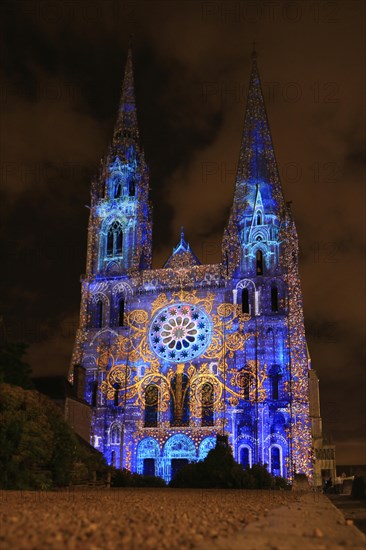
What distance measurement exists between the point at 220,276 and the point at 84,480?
86.5ft

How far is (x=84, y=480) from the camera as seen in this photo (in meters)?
25.3

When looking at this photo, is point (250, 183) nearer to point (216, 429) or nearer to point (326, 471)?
point (216, 429)

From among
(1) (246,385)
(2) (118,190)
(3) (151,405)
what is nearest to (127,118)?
(2) (118,190)

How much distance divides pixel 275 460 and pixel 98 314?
18648 mm

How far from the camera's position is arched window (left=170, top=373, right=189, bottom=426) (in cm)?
4625

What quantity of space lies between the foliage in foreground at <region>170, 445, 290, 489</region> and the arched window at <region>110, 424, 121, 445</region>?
59.9 ft

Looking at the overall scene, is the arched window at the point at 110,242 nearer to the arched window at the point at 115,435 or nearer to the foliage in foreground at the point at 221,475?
the arched window at the point at 115,435

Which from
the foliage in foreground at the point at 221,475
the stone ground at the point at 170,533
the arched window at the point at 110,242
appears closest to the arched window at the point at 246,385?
the foliage in foreground at the point at 221,475

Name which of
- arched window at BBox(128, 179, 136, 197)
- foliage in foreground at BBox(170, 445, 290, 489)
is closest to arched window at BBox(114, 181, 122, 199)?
arched window at BBox(128, 179, 136, 197)

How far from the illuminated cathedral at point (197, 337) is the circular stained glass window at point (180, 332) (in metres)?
0.09

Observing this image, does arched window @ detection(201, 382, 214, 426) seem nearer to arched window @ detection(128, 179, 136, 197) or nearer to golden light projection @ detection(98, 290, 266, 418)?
golden light projection @ detection(98, 290, 266, 418)

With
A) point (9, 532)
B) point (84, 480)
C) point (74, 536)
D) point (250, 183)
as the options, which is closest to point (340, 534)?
point (74, 536)

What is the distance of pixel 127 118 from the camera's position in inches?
2362

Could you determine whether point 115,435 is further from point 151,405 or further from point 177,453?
point 177,453
